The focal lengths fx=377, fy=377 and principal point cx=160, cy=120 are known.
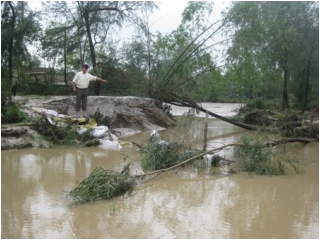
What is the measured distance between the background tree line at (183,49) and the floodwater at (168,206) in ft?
18.3

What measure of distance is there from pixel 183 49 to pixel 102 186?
7646 mm

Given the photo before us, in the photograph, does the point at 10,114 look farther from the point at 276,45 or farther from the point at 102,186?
the point at 276,45

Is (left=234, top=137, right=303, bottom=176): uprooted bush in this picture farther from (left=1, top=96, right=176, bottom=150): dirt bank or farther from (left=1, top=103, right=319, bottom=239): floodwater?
(left=1, top=96, right=176, bottom=150): dirt bank

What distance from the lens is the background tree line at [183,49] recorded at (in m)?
11.2

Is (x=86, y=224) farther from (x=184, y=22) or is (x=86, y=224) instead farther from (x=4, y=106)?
(x=184, y=22)

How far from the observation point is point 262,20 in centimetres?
1125

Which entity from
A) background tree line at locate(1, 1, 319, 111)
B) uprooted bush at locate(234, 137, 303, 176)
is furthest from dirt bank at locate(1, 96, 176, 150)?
uprooted bush at locate(234, 137, 303, 176)

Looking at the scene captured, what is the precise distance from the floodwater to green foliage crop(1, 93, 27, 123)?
2.55m

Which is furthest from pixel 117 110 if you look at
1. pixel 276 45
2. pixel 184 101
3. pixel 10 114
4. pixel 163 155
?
pixel 163 155

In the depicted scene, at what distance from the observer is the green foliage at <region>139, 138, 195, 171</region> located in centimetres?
607

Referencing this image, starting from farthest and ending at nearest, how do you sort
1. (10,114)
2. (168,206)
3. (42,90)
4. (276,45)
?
(42,90)
(276,45)
(10,114)
(168,206)

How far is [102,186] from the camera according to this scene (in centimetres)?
457

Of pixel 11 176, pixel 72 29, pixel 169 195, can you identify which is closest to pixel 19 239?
pixel 169 195

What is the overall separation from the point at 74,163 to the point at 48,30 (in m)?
12.2
